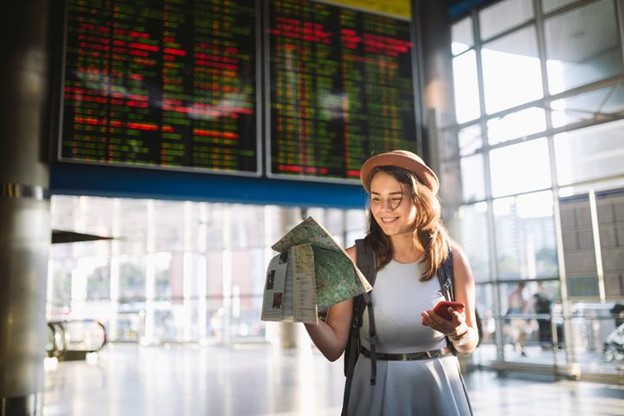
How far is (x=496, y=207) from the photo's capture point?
9.42 metres

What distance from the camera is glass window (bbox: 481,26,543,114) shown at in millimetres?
8641

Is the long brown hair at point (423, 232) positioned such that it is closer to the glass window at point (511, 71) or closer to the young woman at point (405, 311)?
the young woman at point (405, 311)

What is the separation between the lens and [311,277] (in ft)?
4.90

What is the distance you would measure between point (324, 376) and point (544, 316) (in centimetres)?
335

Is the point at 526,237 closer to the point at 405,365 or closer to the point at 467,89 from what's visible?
the point at 467,89

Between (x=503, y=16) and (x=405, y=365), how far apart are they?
8543mm

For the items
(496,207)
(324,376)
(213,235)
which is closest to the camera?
(324,376)

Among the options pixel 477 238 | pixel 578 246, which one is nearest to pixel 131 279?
pixel 477 238

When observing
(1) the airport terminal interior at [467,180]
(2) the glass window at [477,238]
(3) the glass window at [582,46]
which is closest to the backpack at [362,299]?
(1) the airport terminal interior at [467,180]

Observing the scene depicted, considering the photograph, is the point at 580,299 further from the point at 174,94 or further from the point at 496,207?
the point at 174,94

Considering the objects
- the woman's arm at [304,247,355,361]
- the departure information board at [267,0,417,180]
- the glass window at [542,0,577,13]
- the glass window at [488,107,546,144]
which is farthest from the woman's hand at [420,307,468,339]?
the glass window at [542,0,577,13]

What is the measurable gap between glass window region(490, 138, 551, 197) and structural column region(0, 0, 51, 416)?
6464 millimetres

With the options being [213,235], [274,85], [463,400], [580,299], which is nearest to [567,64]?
[580,299]

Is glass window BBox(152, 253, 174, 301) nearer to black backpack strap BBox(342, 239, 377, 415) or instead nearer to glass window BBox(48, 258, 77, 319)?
glass window BBox(48, 258, 77, 319)
